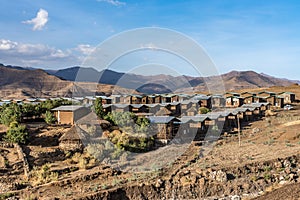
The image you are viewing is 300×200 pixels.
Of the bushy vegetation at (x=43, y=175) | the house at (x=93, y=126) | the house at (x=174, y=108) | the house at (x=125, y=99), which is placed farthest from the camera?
the house at (x=125, y=99)

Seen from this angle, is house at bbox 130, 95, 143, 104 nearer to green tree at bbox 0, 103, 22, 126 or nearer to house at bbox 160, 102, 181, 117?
house at bbox 160, 102, 181, 117

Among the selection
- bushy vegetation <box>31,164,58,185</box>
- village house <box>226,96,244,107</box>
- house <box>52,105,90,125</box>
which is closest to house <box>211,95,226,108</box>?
village house <box>226,96,244,107</box>

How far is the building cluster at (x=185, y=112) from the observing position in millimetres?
22656

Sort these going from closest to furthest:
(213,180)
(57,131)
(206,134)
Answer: (213,180) → (57,131) → (206,134)

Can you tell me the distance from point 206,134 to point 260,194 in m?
11.4

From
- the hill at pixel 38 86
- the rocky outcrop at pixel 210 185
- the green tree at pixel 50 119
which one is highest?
the hill at pixel 38 86

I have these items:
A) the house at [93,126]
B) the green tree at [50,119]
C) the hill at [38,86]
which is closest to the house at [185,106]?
the house at [93,126]

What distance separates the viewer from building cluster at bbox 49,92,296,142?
74.3 ft

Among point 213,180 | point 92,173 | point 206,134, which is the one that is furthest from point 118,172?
point 206,134

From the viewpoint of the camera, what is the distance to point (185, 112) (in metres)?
34.4

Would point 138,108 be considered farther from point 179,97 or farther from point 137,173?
point 137,173

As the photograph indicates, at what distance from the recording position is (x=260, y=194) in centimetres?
1248

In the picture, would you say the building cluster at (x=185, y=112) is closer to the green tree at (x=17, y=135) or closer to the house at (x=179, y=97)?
the house at (x=179, y=97)

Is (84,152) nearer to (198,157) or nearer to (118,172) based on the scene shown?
(118,172)
